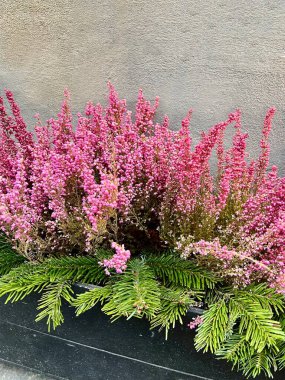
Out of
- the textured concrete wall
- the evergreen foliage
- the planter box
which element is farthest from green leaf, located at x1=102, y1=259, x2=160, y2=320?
the textured concrete wall

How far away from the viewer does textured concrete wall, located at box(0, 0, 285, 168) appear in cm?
204

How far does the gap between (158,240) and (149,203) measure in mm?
171

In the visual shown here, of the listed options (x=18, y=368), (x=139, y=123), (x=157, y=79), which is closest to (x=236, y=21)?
(x=157, y=79)

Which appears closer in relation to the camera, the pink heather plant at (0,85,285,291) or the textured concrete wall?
the pink heather plant at (0,85,285,291)

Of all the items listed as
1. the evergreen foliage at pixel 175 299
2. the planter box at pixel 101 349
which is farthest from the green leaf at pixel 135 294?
the planter box at pixel 101 349

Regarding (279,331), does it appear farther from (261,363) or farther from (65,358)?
(65,358)

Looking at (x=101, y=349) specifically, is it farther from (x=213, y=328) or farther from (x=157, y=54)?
(x=157, y=54)

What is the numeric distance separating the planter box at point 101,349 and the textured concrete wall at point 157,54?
1.28m

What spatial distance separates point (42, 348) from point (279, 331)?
0.87 meters

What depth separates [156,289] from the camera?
4.04ft

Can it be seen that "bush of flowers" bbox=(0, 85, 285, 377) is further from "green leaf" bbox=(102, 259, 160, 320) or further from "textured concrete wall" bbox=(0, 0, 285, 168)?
"textured concrete wall" bbox=(0, 0, 285, 168)

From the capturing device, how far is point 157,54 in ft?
7.22

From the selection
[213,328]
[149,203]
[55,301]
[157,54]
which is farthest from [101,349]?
[157,54]

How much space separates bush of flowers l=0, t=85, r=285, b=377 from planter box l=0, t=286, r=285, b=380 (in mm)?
52
